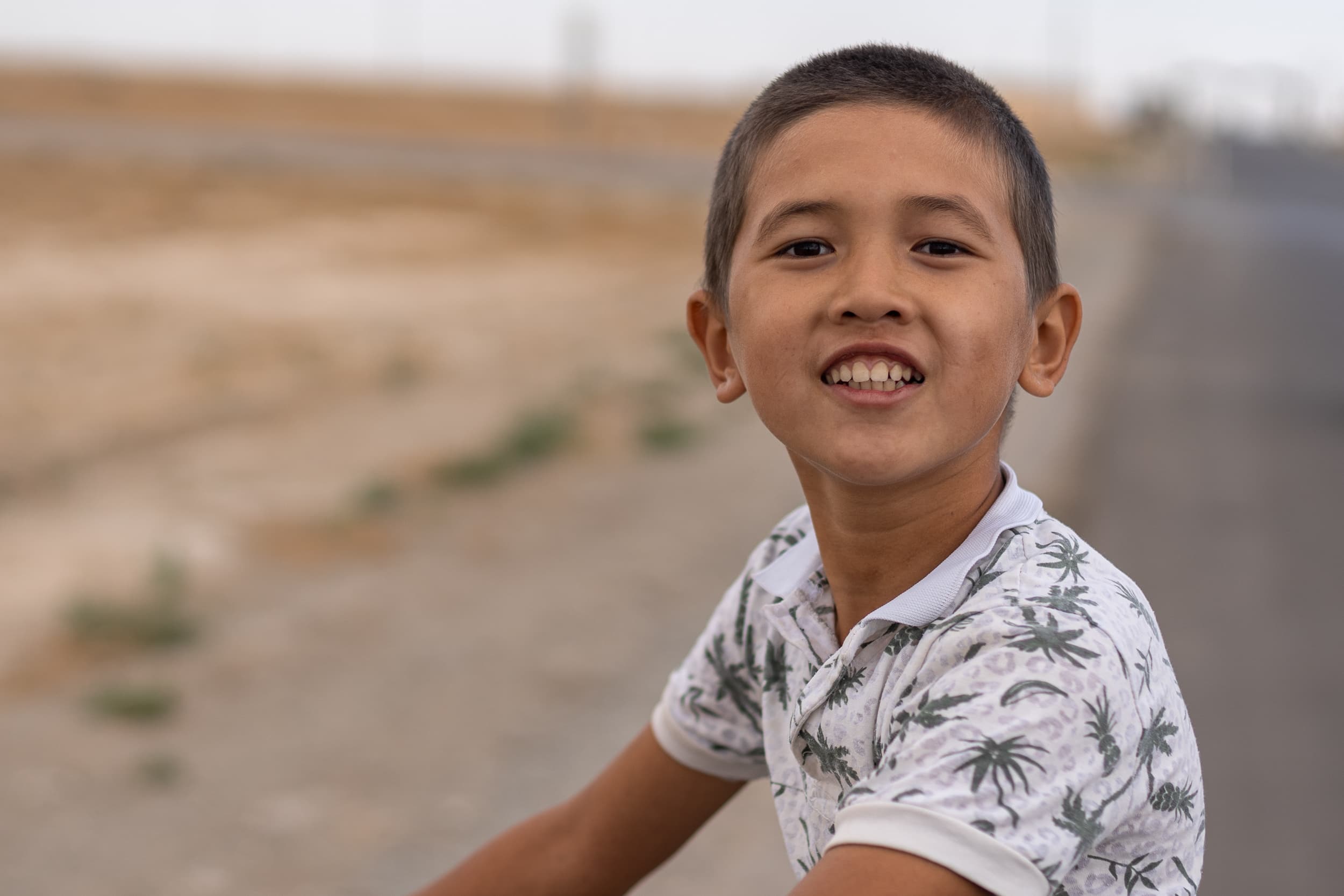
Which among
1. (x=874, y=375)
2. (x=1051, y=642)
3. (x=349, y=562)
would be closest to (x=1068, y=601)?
(x=1051, y=642)

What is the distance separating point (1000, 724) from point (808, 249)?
0.46m

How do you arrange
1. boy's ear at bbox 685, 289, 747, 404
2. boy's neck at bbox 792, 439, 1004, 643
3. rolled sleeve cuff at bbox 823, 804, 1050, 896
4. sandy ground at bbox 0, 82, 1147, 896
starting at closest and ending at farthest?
rolled sleeve cuff at bbox 823, 804, 1050, 896, boy's neck at bbox 792, 439, 1004, 643, boy's ear at bbox 685, 289, 747, 404, sandy ground at bbox 0, 82, 1147, 896

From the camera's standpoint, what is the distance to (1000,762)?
110 cm

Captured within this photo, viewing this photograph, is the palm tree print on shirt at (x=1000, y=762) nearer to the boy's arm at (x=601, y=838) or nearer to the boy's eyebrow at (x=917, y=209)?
the boy's eyebrow at (x=917, y=209)

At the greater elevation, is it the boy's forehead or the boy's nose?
the boy's forehead

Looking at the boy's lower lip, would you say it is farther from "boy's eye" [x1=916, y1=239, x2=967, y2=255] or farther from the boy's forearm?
the boy's forearm

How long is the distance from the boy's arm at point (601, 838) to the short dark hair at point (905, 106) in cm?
55

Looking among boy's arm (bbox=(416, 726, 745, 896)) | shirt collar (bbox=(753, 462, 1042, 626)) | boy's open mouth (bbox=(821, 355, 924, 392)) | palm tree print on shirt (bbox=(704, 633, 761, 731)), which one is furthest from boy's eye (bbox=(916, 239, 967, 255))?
boy's arm (bbox=(416, 726, 745, 896))

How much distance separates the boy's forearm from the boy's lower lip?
2.08 ft

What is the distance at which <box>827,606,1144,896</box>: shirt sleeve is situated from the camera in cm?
108

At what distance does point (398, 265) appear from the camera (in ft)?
61.7

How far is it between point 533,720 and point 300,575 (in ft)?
6.71

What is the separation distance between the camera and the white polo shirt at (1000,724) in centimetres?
109

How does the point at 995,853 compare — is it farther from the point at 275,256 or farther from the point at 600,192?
the point at 600,192
